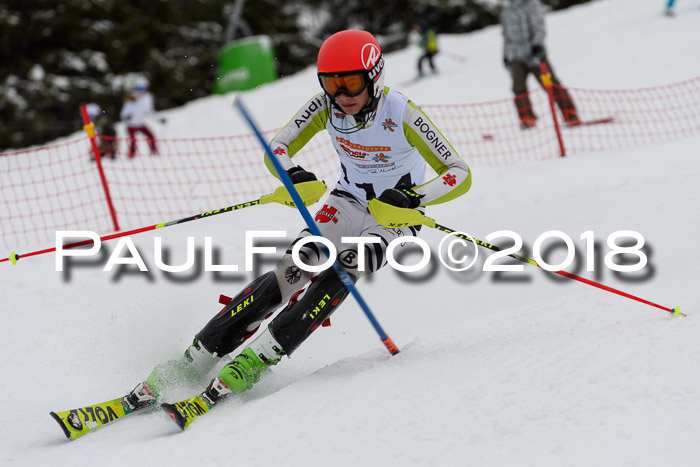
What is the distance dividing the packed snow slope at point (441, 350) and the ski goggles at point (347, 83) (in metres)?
1.42

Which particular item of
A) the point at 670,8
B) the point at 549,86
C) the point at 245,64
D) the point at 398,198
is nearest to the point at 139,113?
the point at 245,64

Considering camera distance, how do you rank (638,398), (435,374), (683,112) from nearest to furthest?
(638,398) → (435,374) → (683,112)

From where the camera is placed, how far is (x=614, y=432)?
2.25 meters

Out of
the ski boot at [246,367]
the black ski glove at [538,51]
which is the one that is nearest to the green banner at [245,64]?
the black ski glove at [538,51]

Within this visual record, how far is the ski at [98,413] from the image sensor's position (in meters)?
3.09

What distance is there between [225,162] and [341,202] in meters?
6.06

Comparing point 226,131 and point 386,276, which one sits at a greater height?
point 226,131

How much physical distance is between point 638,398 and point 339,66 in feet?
6.61

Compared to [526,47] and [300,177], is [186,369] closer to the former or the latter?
[300,177]

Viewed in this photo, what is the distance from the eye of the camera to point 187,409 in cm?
306

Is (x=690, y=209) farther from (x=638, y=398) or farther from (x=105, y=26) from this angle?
(x=105, y=26)

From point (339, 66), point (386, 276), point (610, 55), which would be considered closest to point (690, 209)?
point (386, 276)

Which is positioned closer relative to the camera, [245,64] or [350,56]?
[350,56]

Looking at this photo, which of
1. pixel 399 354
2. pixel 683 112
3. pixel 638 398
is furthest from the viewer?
pixel 683 112
